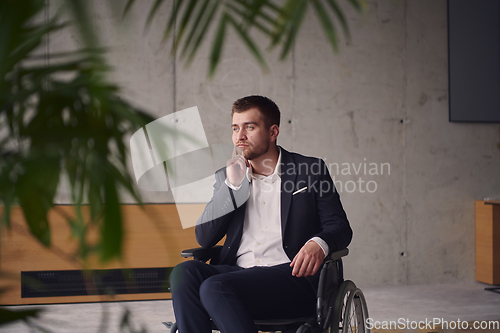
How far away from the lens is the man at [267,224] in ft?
5.05

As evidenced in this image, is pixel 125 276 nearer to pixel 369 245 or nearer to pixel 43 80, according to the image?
pixel 43 80

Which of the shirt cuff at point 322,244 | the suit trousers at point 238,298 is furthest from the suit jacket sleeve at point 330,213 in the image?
the suit trousers at point 238,298

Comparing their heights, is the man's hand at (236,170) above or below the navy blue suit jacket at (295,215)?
above

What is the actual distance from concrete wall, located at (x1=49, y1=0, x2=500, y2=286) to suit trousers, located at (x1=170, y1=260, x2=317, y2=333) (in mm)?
2348

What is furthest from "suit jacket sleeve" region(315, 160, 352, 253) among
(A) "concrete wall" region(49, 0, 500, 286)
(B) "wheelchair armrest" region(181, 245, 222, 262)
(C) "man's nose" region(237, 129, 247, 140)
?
(A) "concrete wall" region(49, 0, 500, 286)

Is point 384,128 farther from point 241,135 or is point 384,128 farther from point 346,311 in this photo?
point 346,311

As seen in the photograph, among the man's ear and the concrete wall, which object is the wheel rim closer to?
the man's ear

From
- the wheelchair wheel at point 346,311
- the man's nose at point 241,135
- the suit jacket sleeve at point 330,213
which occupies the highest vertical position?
the man's nose at point 241,135

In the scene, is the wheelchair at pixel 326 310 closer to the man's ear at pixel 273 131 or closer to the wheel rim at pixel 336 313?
the wheel rim at pixel 336 313

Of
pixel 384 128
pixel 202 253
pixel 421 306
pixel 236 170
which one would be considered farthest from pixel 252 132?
pixel 384 128

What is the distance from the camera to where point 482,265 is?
4.12 m

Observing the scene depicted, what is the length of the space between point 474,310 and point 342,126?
180 cm

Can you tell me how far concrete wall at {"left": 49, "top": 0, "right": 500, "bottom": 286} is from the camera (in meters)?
3.87

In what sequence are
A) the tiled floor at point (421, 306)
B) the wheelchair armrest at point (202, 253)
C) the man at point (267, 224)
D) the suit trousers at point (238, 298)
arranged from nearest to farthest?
the suit trousers at point (238, 298) → the man at point (267, 224) → the wheelchair armrest at point (202, 253) → the tiled floor at point (421, 306)
